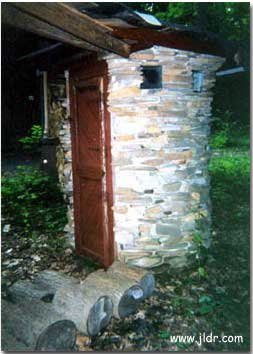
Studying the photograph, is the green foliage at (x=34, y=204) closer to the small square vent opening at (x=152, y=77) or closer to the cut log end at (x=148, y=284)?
the cut log end at (x=148, y=284)

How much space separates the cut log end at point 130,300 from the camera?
294 centimetres

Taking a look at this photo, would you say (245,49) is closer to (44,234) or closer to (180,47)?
(180,47)

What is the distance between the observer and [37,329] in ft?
8.48

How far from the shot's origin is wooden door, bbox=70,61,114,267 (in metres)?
3.47

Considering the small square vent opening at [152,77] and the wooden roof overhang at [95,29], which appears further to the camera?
the small square vent opening at [152,77]

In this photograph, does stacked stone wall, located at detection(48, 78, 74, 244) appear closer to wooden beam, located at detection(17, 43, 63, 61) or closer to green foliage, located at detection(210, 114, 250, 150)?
wooden beam, located at detection(17, 43, 63, 61)

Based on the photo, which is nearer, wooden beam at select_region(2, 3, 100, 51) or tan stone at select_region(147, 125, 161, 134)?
wooden beam at select_region(2, 3, 100, 51)

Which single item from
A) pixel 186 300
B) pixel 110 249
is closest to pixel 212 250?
→ pixel 186 300

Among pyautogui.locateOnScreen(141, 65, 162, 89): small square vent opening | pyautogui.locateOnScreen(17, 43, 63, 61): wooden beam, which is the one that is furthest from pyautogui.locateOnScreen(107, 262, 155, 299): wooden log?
pyautogui.locateOnScreen(17, 43, 63, 61): wooden beam

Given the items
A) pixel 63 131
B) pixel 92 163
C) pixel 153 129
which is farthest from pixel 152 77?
pixel 63 131

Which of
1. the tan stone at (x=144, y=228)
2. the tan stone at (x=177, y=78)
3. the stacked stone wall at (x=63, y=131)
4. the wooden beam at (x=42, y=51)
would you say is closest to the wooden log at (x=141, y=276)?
the tan stone at (x=144, y=228)

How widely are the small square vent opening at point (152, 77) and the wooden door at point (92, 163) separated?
0.37 metres

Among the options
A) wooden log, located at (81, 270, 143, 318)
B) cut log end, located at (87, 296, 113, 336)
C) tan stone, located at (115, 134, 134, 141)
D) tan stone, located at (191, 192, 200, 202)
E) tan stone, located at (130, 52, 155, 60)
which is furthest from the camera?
tan stone, located at (191, 192, 200, 202)

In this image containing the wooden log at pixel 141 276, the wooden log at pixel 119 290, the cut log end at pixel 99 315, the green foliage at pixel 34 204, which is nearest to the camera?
the cut log end at pixel 99 315
